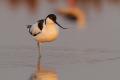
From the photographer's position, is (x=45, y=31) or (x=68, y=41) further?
(x=68, y=41)

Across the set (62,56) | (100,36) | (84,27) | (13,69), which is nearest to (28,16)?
(84,27)

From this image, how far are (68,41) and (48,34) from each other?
3.81 feet

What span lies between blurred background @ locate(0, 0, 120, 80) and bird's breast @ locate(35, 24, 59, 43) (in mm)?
236

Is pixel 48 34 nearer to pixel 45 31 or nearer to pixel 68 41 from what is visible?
pixel 45 31

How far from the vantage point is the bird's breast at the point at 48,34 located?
39.3ft

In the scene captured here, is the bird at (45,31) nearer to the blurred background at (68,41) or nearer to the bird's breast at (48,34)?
the bird's breast at (48,34)

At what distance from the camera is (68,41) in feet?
43.0

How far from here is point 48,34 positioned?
12.0 metres

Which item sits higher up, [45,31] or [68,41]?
[45,31]

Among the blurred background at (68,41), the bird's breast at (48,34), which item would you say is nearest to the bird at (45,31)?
the bird's breast at (48,34)

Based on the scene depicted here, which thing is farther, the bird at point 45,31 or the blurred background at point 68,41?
the bird at point 45,31

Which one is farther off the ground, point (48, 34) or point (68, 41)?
point (48, 34)

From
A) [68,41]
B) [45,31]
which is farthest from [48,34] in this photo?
[68,41]

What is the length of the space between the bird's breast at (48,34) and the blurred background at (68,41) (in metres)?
0.24
